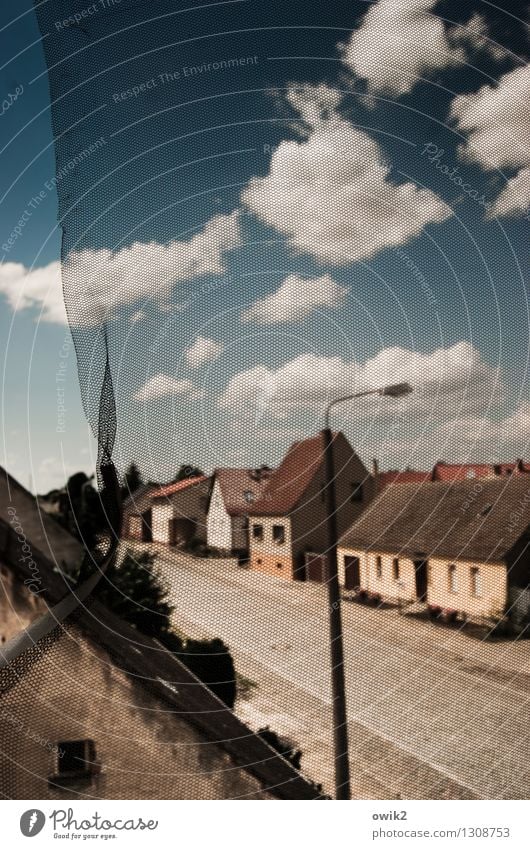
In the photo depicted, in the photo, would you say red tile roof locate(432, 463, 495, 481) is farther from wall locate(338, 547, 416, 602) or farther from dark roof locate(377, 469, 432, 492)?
wall locate(338, 547, 416, 602)

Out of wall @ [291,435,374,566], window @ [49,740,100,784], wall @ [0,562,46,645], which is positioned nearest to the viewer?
window @ [49,740,100,784]

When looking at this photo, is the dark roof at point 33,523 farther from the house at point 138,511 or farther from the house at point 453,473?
the house at point 453,473

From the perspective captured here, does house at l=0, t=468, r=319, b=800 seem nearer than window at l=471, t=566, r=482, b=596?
Yes

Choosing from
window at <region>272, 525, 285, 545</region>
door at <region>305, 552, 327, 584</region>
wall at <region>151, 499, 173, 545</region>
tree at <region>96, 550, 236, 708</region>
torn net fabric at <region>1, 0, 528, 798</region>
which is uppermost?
torn net fabric at <region>1, 0, 528, 798</region>

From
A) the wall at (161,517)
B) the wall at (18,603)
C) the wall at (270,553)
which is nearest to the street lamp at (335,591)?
the wall at (270,553)

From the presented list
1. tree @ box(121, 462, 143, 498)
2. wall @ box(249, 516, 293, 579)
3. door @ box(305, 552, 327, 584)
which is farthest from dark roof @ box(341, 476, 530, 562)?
tree @ box(121, 462, 143, 498)

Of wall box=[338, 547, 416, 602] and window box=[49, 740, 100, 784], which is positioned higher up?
wall box=[338, 547, 416, 602]

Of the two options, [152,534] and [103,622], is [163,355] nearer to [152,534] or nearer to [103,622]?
[152,534]
